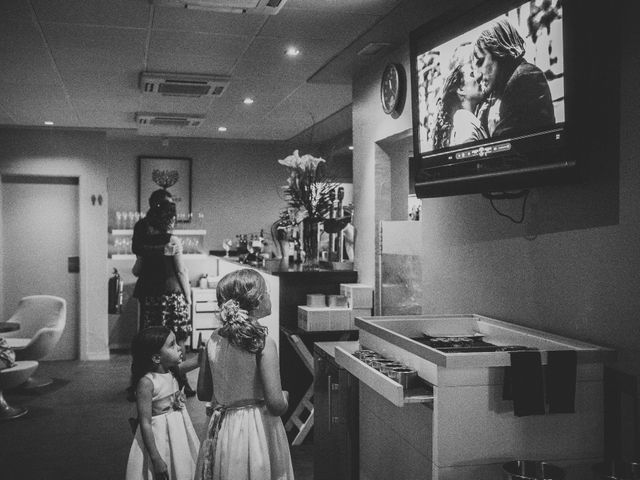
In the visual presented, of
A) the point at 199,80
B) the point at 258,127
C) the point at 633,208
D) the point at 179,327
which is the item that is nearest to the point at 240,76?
the point at 199,80

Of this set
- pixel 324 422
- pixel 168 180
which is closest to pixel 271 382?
pixel 324 422

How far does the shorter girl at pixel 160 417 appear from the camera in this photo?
2680mm

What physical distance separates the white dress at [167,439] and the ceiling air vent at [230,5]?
6.18 feet

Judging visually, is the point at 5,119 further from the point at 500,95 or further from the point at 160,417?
the point at 500,95

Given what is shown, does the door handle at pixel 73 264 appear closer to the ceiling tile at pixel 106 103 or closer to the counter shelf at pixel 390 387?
the ceiling tile at pixel 106 103

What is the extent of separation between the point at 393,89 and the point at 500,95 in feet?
5.81

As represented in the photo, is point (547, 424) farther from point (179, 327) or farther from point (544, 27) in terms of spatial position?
point (179, 327)

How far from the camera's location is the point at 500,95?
2477 millimetres

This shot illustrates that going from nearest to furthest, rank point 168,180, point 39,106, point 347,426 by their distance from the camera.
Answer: point 347,426 → point 39,106 → point 168,180

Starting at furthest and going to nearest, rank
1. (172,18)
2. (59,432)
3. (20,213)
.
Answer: (20,213) → (59,432) → (172,18)

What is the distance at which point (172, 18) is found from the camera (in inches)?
148

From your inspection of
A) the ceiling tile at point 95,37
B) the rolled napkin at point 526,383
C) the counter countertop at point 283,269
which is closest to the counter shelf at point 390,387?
the rolled napkin at point 526,383

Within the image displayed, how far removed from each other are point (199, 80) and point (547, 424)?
3968 mm

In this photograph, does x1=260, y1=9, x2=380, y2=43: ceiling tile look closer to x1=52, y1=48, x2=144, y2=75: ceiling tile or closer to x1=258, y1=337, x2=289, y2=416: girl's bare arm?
x1=52, y1=48, x2=144, y2=75: ceiling tile
